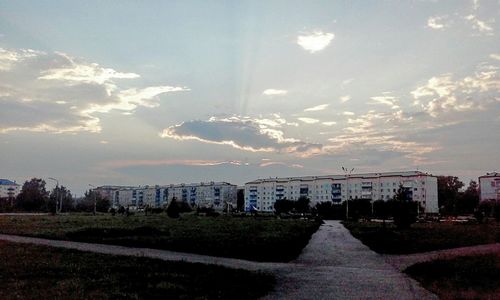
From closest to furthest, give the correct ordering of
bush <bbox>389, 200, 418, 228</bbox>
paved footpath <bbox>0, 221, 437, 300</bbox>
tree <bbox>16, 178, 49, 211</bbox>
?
paved footpath <bbox>0, 221, 437, 300</bbox>, bush <bbox>389, 200, 418, 228</bbox>, tree <bbox>16, 178, 49, 211</bbox>

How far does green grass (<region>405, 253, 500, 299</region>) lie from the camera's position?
1316 centimetres

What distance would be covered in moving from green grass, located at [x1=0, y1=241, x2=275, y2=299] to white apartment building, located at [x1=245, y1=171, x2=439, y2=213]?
11229 centimetres

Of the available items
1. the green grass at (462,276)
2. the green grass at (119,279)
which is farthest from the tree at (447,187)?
the green grass at (119,279)

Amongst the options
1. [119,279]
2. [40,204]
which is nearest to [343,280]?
[119,279]

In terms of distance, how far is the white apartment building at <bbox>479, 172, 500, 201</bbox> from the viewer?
470 feet

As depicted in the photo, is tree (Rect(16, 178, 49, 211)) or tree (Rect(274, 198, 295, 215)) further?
tree (Rect(274, 198, 295, 215))

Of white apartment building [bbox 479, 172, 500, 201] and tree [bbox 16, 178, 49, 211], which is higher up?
white apartment building [bbox 479, 172, 500, 201]

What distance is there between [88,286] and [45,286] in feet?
4.03

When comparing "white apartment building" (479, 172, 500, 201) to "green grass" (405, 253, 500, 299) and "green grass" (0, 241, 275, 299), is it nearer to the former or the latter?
"green grass" (405, 253, 500, 299)

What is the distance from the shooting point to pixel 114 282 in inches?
548

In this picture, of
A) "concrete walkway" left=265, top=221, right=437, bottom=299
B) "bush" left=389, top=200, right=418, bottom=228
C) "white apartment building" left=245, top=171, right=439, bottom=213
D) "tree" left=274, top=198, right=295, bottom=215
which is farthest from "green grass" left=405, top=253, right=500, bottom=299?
"tree" left=274, top=198, right=295, bottom=215

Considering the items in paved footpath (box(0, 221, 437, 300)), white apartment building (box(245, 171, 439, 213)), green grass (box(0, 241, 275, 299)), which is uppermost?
white apartment building (box(245, 171, 439, 213))

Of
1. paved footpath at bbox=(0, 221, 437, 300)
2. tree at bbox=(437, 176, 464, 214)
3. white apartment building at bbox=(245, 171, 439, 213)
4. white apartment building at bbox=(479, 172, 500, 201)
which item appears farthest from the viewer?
tree at bbox=(437, 176, 464, 214)

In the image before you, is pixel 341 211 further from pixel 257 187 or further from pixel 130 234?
pixel 257 187
